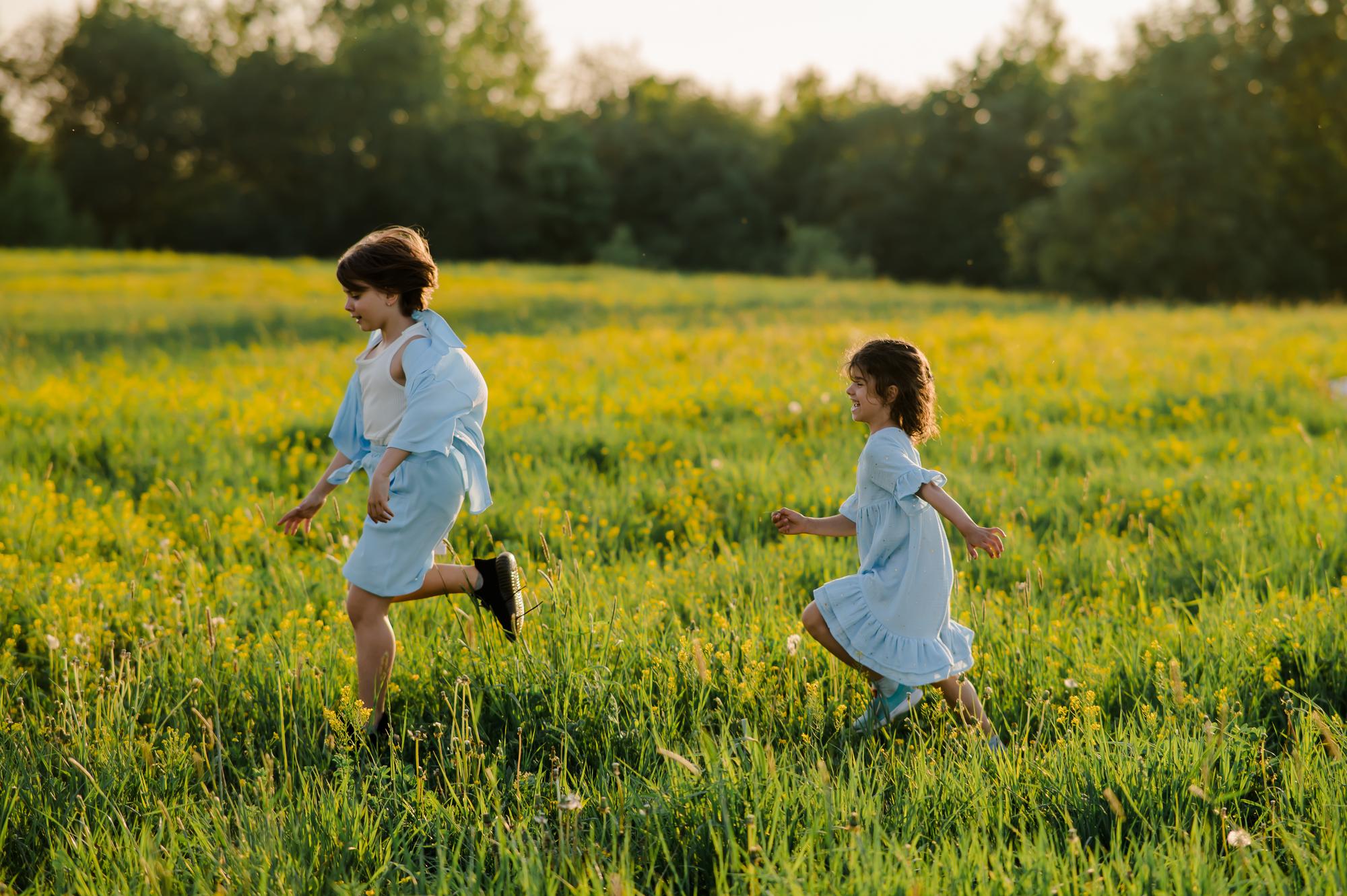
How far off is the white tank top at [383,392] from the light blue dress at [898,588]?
5.37ft

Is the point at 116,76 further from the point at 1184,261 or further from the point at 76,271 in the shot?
the point at 1184,261

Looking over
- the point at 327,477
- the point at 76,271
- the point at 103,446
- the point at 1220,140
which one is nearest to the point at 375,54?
the point at 76,271

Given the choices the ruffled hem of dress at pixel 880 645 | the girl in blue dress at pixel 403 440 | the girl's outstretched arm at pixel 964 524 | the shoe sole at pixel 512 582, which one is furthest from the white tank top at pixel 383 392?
the girl's outstretched arm at pixel 964 524

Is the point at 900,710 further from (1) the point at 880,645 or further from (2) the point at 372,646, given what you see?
(2) the point at 372,646

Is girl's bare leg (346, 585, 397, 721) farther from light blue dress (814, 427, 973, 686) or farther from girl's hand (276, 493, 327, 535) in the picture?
light blue dress (814, 427, 973, 686)

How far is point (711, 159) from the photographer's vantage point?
208ft

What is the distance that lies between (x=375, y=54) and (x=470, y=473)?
6136 centimetres

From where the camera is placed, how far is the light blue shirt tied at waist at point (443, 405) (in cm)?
357

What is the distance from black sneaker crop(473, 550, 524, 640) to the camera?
12.9 ft

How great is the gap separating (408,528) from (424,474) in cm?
20

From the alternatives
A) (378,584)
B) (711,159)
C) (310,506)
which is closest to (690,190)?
(711,159)

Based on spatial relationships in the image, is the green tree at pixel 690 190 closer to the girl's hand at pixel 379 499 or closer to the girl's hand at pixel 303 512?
the girl's hand at pixel 303 512

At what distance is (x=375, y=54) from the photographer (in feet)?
193

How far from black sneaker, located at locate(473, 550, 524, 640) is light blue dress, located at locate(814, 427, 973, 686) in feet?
3.85
